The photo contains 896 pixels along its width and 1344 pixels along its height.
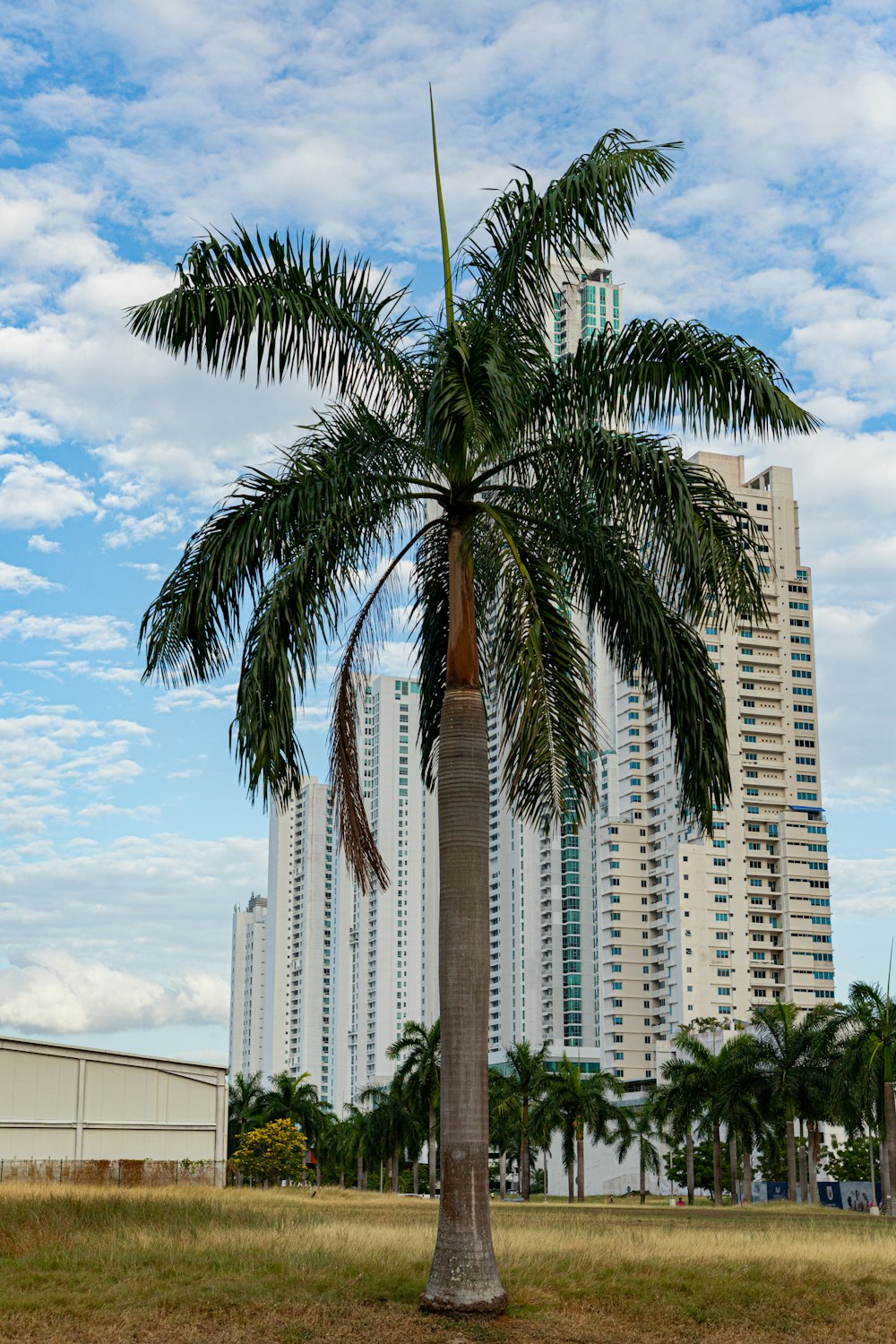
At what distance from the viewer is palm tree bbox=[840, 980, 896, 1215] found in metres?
56.2

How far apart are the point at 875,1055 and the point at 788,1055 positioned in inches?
379

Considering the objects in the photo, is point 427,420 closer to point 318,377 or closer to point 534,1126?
point 318,377

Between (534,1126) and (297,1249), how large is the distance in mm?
67775

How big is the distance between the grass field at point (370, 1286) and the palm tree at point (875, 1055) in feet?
122

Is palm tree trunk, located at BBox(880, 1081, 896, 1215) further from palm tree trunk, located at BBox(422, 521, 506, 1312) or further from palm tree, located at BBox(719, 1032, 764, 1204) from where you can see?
palm tree trunk, located at BBox(422, 521, 506, 1312)

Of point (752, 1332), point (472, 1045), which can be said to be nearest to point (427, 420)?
point (472, 1045)

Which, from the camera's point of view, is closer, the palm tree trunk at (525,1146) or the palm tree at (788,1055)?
the palm tree at (788,1055)

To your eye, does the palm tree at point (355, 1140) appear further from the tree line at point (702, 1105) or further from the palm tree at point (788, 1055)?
the palm tree at point (788, 1055)

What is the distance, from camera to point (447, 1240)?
1434 centimetres

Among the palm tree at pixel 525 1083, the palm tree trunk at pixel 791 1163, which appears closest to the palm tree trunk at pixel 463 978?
the palm tree trunk at pixel 791 1163

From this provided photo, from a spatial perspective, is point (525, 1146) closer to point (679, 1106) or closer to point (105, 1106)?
point (679, 1106)

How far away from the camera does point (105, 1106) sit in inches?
1693

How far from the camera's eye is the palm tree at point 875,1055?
56.2 meters

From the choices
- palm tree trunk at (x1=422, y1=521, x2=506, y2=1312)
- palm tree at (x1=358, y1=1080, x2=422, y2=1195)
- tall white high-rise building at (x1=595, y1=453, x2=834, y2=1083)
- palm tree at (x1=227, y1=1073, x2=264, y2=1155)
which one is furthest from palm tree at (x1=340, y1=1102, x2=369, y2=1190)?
palm tree trunk at (x1=422, y1=521, x2=506, y2=1312)
